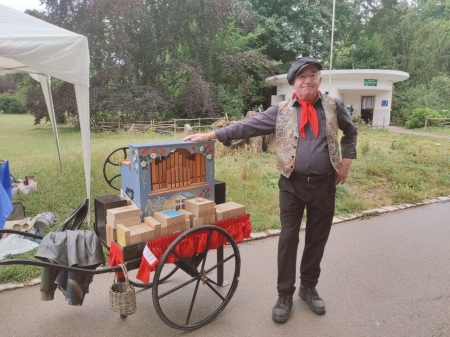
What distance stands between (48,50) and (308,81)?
3245 millimetres

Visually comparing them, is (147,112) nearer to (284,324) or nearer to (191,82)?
(191,82)

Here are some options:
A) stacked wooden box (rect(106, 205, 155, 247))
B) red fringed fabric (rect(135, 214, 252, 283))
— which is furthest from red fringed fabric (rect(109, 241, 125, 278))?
red fringed fabric (rect(135, 214, 252, 283))

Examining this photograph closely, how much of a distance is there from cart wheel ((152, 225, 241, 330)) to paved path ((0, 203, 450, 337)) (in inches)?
3.2

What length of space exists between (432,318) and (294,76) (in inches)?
88.5

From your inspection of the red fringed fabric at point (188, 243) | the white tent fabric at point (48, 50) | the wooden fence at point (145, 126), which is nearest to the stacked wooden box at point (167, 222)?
the red fringed fabric at point (188, 243)

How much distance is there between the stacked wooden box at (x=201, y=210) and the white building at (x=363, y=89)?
62.9 ft

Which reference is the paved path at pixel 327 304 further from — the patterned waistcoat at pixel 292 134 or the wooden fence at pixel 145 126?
the wooden fence at pixel 145 126

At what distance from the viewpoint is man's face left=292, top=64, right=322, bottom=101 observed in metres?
2.41

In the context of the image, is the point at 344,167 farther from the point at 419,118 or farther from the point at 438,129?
the point at 419,118

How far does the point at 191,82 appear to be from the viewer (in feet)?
67.7

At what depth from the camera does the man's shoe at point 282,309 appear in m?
2.66

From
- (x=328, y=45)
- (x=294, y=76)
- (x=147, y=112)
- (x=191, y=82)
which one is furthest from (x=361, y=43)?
(x=294, y=76)

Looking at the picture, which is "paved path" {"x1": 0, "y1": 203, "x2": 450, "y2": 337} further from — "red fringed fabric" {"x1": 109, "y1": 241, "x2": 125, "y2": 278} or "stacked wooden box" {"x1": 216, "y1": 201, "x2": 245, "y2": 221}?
"stacked wooden box" {"x1": 216, "y1": 201, "x2": 245, "y2": 221}

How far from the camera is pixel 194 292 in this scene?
8.37 ft
